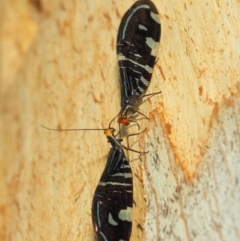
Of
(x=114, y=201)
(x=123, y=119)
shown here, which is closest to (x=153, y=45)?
(x=123, y=119)

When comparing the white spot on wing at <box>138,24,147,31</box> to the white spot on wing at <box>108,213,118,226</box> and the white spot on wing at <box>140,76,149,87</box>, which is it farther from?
the white spot on wing at <box>108,213,118,226</box>

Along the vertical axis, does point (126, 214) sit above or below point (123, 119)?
below

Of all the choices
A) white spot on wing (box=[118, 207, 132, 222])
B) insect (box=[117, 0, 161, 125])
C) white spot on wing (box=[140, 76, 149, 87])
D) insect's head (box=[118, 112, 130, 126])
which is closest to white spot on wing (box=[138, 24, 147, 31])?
insect (box=[117, 0, 161, 125])

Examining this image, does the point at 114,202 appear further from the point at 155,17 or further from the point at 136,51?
the point at 155,17

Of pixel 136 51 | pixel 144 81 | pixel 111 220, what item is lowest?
pixel 111 220

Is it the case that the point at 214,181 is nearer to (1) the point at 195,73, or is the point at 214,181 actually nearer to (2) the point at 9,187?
(1) the point at 195,73

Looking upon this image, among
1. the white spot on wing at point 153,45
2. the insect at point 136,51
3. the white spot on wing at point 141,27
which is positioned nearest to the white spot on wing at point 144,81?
the insect at point 136,51
